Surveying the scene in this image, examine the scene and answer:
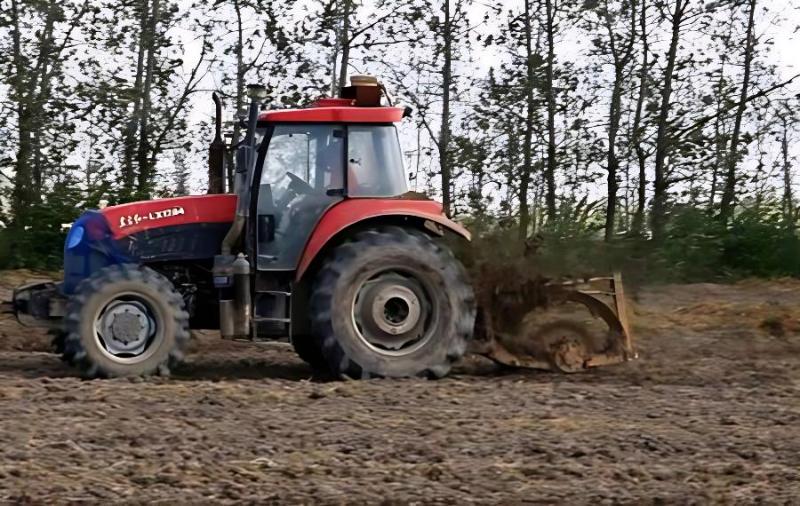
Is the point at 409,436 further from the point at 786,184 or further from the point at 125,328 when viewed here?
the point at 786,184

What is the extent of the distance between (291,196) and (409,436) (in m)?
2.93

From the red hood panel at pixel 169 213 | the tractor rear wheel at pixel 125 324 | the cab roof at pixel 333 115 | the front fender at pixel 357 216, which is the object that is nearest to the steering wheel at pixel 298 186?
the front fender at pixel 357 216

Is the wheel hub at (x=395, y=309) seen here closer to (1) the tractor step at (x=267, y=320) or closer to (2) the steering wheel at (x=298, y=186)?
(1) the tractor step at (x=267, y=320)

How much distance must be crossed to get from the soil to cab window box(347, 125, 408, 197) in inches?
57.9

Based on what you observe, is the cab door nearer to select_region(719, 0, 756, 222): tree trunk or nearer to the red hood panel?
the red hood panel

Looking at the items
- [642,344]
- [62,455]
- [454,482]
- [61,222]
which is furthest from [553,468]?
[61,222]

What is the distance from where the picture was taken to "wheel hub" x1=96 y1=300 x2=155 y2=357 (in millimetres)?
8469

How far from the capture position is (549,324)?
9.24 meters

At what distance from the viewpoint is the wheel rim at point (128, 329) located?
847 centimetres

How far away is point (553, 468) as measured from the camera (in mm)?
5734

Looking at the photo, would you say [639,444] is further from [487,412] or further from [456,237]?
[456,237]

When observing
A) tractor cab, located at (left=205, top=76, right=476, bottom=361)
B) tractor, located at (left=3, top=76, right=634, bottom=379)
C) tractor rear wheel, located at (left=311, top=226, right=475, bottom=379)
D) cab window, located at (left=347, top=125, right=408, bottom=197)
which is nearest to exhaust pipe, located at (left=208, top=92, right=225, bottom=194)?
tractor, located at (left=3, top=76, right=634, bottom=379)

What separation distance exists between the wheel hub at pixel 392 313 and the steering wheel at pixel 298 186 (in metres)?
0.83

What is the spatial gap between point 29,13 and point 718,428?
55.1 ft
